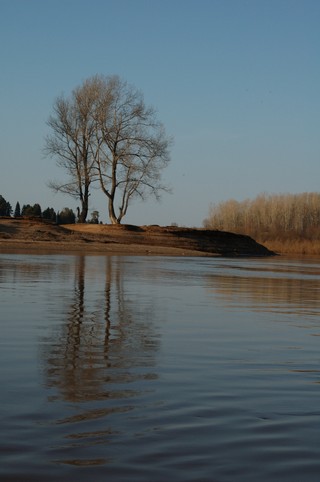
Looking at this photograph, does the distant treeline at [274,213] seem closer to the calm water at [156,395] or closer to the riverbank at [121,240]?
the riverbank at [121,240]

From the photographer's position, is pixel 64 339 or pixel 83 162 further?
pixel 83 162

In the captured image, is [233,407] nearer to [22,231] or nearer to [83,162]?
[22,231]

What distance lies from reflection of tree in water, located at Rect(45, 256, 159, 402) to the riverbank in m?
26.2

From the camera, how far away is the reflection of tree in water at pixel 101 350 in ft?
15.9

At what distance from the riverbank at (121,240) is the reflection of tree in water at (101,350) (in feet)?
86.1

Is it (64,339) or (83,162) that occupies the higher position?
(83,162)

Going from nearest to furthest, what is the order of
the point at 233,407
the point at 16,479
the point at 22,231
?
the point at 16,479 < the point at 233,407 < the point at 22,231

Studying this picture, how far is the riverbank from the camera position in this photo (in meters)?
38.9

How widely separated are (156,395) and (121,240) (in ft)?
127

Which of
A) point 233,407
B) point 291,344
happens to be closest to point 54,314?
Answer: point 291,344

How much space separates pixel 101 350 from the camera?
6.39 m

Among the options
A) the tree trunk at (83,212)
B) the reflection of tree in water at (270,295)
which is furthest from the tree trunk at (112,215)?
the reflection of tree in water at (270,295)

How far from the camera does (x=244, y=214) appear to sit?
4459 inches

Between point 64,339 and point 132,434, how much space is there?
334 centimetres
